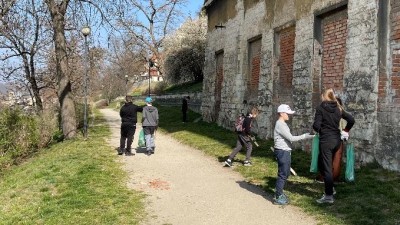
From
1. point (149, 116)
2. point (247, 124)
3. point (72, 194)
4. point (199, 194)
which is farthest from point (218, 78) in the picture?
point (72, 194)

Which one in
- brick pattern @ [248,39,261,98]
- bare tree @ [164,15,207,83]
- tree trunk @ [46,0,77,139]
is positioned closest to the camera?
tree trunk @ [46,0,77,139]

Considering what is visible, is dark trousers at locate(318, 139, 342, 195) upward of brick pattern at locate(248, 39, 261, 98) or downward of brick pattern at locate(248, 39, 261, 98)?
downward

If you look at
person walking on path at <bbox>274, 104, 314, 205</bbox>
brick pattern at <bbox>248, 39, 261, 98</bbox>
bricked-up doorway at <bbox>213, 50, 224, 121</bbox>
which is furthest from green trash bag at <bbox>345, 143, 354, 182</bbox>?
bricked-up doorway at <bbox>213, 50, 224, 121</bbox>

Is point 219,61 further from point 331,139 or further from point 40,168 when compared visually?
point 331,139

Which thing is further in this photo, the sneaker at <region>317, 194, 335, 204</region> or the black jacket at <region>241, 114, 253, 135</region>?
the black jacket at <region>241, 114, 253, 135</region>

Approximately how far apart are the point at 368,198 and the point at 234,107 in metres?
11.5

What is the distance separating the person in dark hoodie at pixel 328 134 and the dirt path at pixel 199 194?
2.25 ft

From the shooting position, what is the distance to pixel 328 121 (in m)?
6.80

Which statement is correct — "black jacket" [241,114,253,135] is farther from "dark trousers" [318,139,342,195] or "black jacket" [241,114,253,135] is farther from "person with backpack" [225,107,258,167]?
"dark trousers" [318,139,342,195]

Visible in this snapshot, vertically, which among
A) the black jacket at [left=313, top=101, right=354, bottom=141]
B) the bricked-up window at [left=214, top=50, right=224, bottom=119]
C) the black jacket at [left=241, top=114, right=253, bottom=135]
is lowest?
the black jacket at [left=241, top=114, right=253, bottom=135]

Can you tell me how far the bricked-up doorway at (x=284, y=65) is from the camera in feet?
44.3

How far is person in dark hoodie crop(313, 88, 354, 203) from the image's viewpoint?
6797 mm

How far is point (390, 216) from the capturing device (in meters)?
6.11

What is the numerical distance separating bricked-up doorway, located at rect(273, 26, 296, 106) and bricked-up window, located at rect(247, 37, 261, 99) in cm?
182
